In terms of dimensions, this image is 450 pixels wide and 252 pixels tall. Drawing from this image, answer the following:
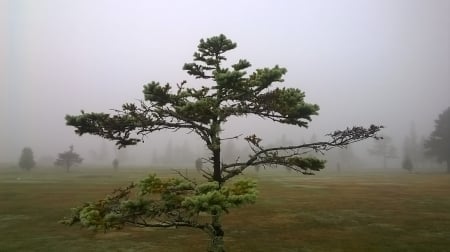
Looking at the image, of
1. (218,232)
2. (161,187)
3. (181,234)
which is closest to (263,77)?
(161,187)

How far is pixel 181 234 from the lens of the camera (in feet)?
91.9

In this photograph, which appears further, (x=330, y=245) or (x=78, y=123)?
(x=330, y=245)

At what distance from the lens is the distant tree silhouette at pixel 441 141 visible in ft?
326

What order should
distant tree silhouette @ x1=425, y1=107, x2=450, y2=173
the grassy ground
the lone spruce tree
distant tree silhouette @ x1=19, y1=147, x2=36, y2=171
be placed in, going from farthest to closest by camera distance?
distant tree silhouette @ x1=19, y1=147, x2=36, y2=171, distant tree silhouette @ x1=425, y1=107, x2=450, y2=173, the grassy ground, the lone spruce tree

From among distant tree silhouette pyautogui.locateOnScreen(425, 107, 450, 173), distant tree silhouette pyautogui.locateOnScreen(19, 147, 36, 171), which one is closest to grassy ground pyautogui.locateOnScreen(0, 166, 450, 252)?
distant tree silhouette pyautogui.locateOnScreen(425, 107, 450, 173)

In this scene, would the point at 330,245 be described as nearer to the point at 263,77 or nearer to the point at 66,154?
the point at 263,77

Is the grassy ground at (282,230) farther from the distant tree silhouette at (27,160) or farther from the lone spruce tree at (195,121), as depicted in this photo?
the distant tree silhouette at (27,160)

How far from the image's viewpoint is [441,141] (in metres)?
100

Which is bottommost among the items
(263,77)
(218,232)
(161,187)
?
(218,232)

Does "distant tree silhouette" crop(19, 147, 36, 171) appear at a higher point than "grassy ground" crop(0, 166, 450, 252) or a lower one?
higher

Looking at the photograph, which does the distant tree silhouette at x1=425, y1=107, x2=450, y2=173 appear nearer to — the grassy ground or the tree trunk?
the grassy ground

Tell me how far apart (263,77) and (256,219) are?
2377cm

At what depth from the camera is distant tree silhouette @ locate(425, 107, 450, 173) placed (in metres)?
99.2

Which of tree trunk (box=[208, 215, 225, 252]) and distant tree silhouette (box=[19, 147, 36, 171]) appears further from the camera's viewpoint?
distant tree silhouette (box=[19, 147, 36, 171])
